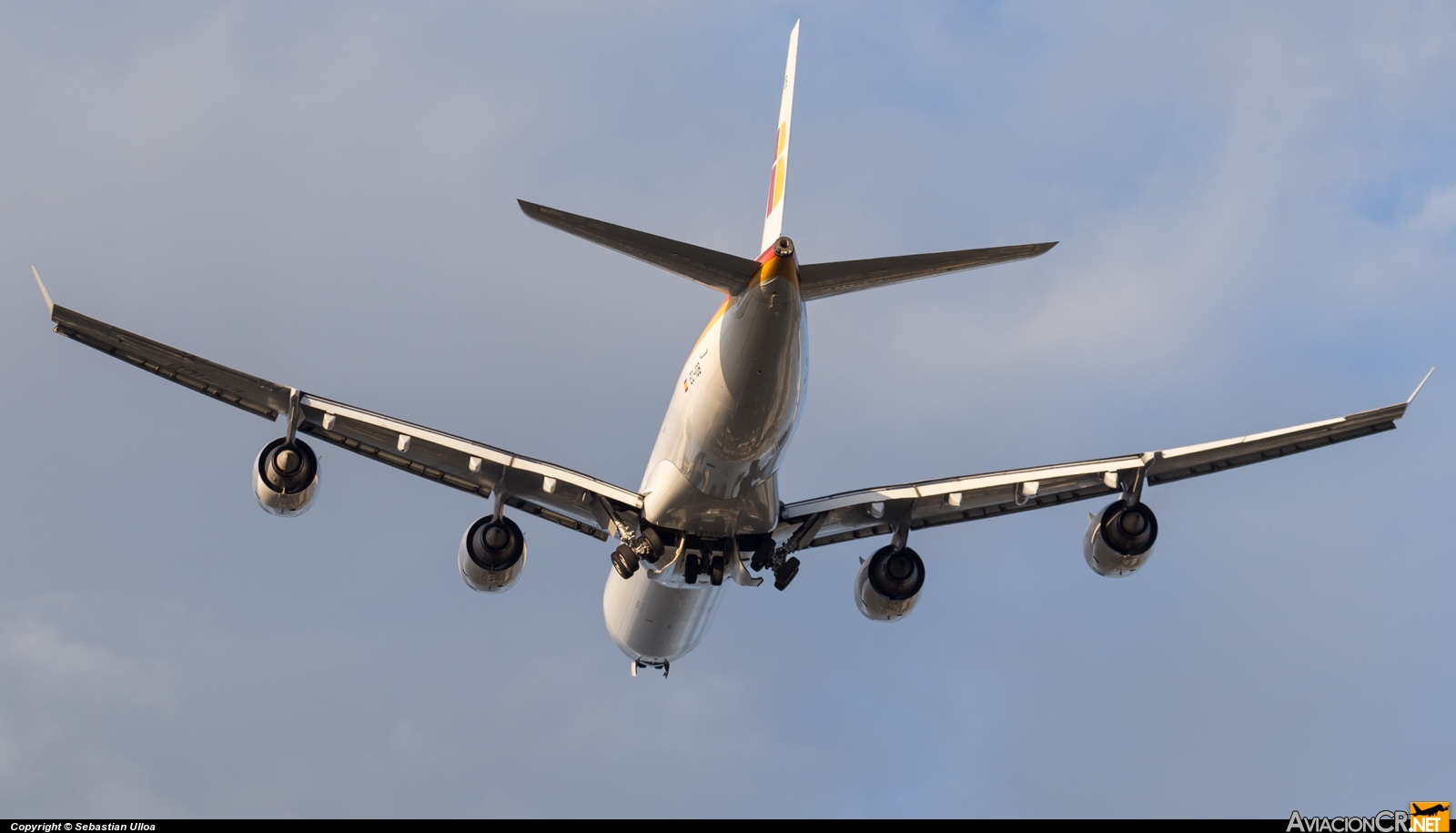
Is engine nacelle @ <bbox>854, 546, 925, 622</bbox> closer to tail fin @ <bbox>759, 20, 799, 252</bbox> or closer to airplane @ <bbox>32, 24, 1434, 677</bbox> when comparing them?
airplane @ <bbox>32, 24, 1434, 677</bbox>

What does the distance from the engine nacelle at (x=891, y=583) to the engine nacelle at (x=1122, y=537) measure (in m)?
3.36

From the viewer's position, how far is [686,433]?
21125 mm

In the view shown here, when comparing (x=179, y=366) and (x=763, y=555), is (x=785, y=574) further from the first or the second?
(x=179, y=366)

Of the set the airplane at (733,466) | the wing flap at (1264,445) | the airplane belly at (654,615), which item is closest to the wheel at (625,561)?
the airplane at (733,466)

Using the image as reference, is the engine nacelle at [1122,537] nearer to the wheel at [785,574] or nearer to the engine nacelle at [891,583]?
the engine nacelle at [891,583]

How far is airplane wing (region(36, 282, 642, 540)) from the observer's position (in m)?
21.1

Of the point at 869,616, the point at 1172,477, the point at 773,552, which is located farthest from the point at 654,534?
the point at 1172,477

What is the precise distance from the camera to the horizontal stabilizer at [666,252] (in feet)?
58.5

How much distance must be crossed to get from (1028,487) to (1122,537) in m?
1.78
